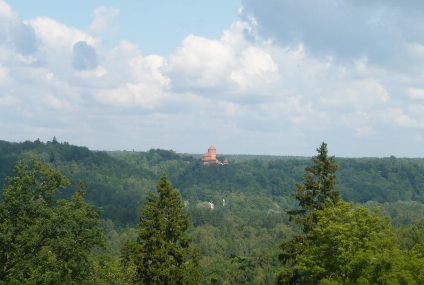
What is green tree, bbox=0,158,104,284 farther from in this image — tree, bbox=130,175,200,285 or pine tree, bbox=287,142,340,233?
pine tree, bbox=287,142,340,233

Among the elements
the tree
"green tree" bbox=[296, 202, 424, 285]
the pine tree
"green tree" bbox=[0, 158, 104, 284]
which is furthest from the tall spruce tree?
"green tree" bbox=[0, 158, 104, 284]

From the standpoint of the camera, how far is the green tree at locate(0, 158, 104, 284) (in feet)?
72.9

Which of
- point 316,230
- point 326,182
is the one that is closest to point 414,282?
point 316,230

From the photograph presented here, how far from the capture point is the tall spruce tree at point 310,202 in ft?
93.4

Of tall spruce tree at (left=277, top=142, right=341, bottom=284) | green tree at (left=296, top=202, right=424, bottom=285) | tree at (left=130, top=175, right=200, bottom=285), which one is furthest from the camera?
tree at (left=130, top=175, right=200, bottom=285)

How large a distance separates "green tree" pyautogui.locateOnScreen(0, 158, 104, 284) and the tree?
694 cm

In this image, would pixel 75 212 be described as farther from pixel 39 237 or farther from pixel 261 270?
pixel 261 270

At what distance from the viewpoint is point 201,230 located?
16588 cm

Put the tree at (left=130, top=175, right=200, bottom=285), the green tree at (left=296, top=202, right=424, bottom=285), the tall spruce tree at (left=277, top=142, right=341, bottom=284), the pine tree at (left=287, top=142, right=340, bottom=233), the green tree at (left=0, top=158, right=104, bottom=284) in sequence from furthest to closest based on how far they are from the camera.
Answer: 1. the tree at (left=130, top=175, right=200, bottom=285)
2. the pine tree at (left=287, top=142, right=340, bottom=233)
3. the tall spruce tree at (left=277, top=142, right=341, bottom=284)
4. the green tree at (left=296, top=202, right=424, bottom=285)
5. the green tree at (left=0, top=158, right=104, bottom=284)

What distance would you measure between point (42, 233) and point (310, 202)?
12.4 m

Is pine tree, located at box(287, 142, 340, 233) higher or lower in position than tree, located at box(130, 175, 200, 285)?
higher

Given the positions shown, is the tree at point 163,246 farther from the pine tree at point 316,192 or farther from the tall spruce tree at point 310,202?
the pine tree at point 316,192

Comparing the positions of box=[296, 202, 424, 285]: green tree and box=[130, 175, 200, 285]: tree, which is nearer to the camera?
box=[296, 202, 424, 285]: green tree

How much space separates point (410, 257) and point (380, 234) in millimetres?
1487
